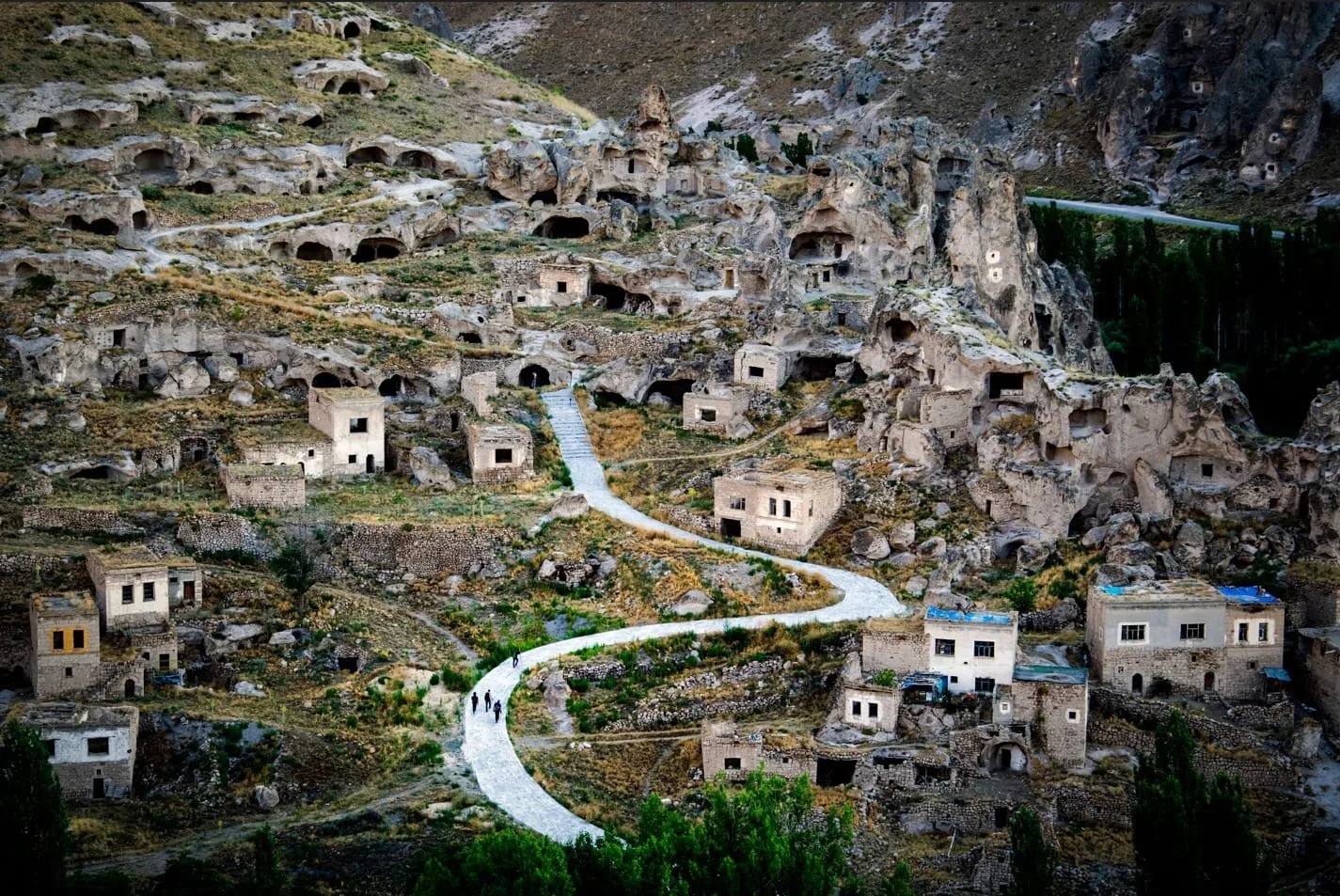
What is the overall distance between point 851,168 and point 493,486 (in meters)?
22.6

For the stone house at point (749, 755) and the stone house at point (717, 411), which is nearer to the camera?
the stone house at point (749, 755)

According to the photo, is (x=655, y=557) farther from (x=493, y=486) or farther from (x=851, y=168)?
(x=851, y=168)

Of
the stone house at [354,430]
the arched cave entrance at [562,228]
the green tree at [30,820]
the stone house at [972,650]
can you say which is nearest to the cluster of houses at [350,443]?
the stone house at [354,430]

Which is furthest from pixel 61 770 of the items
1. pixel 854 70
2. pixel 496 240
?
pixel 854 70

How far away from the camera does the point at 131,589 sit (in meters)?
52.6

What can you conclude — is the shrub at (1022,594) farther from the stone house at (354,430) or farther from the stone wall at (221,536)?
the stone wall at (221,536)

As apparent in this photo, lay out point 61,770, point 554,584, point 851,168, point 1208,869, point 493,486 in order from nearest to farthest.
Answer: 1. point 1208,869
2. point 61,770
3. point 554,584
4. point 493,486
5. point 851,168

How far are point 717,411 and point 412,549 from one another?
12748 millimetres

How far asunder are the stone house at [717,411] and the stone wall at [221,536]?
1552 centimetres

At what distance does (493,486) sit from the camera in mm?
64312

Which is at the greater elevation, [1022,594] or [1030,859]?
[1022,594]

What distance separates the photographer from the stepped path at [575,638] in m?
46.7

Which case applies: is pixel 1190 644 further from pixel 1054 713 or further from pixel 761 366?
pixel 761 366

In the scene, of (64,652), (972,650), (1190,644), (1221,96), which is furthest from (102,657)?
(1221,96)
